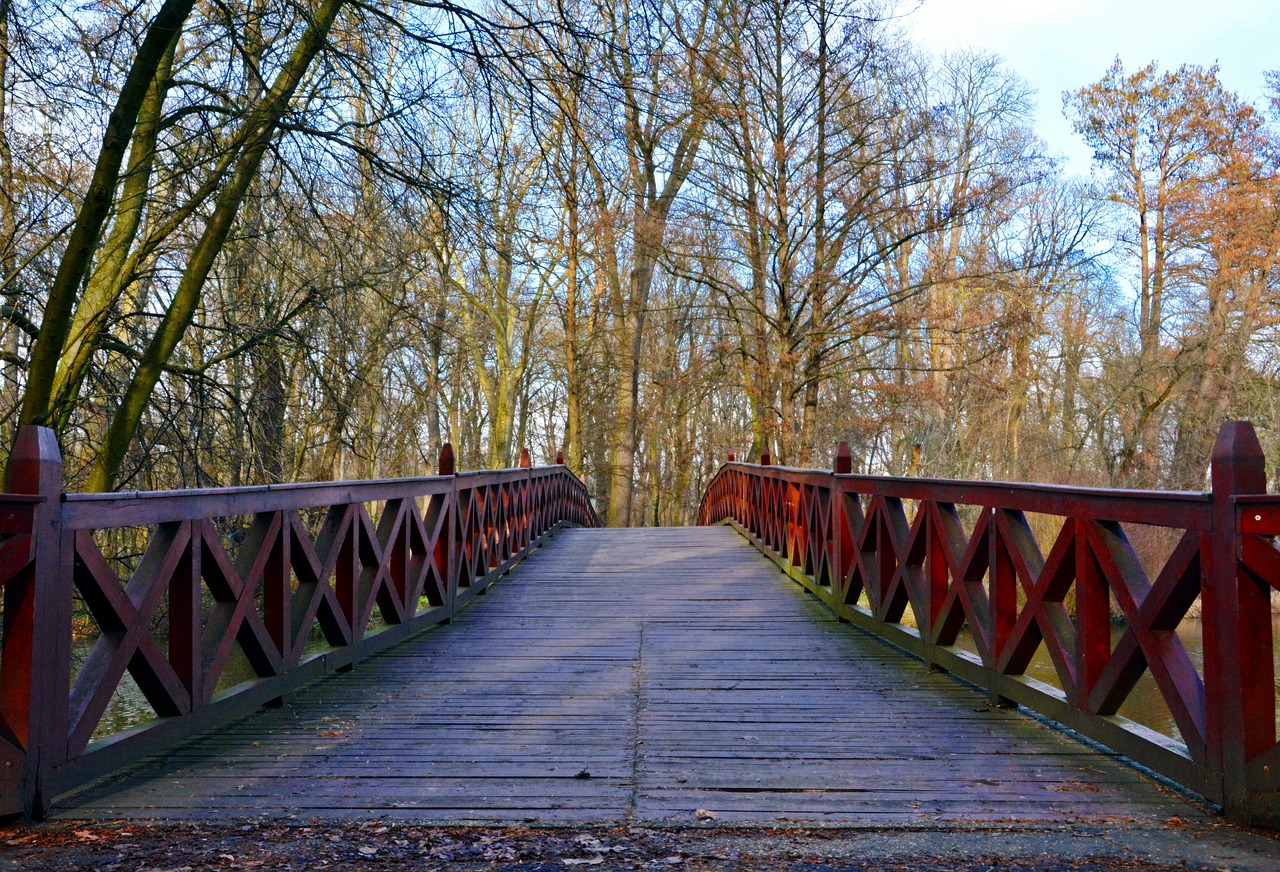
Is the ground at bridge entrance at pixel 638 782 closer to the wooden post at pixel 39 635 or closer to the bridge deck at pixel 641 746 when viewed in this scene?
the bridge deck at pixel 641 746

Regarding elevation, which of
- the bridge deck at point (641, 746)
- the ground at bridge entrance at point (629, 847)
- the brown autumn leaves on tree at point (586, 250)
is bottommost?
the bridge deck at point (641, 746)

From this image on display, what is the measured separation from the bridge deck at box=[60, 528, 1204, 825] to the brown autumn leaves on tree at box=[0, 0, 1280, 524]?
10.2ft

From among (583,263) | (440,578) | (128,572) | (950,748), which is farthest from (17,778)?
(583,263)

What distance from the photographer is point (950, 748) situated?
4.00 meters

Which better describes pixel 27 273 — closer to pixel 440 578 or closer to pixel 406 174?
pixel 406 174

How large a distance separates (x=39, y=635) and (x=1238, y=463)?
3765 mm

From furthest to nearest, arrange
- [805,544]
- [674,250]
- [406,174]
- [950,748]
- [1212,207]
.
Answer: [1212,207]
[674,250]
[805,544]
[406,174]
[950,748]

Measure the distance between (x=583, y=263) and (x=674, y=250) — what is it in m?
8.05

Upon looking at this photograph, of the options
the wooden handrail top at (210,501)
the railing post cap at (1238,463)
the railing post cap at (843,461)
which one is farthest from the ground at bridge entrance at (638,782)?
the railing post cap at (843,461)

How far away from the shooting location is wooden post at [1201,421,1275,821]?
2986mm

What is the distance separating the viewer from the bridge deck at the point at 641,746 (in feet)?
10.8

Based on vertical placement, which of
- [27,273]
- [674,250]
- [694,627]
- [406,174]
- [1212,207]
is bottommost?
[694,627]

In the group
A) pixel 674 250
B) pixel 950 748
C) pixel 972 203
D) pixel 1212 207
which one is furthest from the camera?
pixel 1212 207

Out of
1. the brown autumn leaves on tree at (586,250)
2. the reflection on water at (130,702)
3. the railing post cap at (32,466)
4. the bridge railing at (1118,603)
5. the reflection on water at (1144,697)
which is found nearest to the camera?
the bridge railing at (1118,603)
